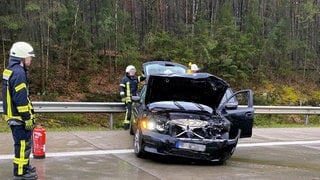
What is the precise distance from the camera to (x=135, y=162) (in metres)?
8.00

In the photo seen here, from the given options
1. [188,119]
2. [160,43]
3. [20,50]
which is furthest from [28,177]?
[160,43]

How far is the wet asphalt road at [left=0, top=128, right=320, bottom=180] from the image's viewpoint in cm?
708

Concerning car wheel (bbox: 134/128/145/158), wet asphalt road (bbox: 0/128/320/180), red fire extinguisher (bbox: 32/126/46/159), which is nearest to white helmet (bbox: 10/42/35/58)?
wet asphalt road (bbox: 0/128/320/180)

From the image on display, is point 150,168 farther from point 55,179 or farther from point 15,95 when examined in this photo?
point 15,95

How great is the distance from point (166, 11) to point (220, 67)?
435 inches

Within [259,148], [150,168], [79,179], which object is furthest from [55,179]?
[259,148]

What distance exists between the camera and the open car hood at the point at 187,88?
8688mm

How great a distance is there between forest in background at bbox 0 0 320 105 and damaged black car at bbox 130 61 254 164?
48.5 ft

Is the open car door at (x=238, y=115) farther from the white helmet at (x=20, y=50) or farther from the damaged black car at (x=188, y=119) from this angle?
the white helmet at (x=20, y=50)

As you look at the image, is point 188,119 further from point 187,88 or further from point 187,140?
point 187,88

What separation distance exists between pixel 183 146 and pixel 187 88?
5.48ft

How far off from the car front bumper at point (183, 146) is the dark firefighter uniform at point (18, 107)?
7.63ft

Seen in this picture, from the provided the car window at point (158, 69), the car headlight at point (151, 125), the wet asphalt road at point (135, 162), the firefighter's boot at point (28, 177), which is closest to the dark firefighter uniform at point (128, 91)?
the car window at point (158, 69)

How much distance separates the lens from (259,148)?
34.6ft
